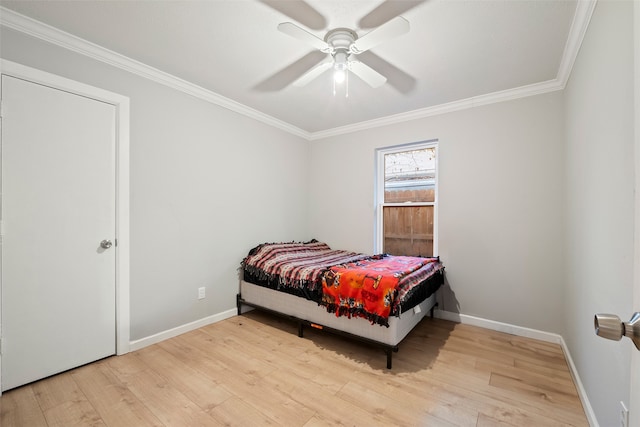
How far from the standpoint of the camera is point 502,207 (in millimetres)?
2859

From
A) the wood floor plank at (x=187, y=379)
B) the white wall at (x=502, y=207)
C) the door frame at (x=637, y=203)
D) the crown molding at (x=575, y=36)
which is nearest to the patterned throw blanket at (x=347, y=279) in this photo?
the white wall at (x=502, y=207)

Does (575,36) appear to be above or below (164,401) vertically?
above

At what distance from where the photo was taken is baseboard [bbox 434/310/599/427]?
65.3 inches

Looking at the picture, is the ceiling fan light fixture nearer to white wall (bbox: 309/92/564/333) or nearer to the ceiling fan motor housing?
the ceiling fan motor housing

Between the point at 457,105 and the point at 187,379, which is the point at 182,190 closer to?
the point at 187,379

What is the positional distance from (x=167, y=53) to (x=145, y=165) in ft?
3.24

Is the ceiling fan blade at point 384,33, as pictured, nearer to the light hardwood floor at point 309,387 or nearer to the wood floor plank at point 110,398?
the light hardwood floor at point 309,387

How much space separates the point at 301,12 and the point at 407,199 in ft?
8.30

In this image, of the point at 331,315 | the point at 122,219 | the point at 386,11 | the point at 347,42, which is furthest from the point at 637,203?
the point at 122,219

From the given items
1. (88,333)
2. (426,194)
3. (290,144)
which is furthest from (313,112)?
(88,333)

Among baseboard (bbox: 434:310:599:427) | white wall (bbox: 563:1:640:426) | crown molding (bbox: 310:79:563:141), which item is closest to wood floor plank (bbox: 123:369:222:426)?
white wall (bbox: 563:1:640:426)

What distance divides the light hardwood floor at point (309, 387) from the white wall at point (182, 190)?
0.54m

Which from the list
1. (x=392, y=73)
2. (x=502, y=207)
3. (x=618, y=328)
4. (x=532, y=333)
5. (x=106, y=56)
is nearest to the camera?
(x=618, y=328)

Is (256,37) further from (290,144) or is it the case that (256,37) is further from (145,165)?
(290,144)
